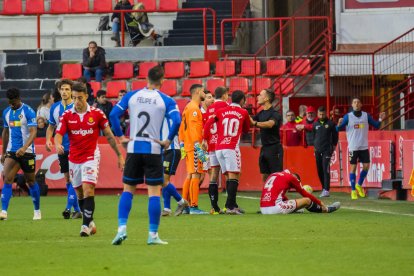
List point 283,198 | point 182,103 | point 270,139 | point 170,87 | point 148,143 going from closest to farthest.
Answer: point 148,143 < point 283,198 < point 270,139 < point 182,103 < point 170,87

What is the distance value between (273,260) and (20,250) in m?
3.19

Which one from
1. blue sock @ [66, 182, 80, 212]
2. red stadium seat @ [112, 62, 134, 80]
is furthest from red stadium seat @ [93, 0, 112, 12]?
blue sock @ [66, 182, 80, 212]

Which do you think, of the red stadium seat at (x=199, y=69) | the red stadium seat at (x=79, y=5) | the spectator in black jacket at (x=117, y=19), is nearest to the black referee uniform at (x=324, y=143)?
the red stadium seat at (x=199, y=69)

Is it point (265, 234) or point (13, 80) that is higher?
point (13, 80)

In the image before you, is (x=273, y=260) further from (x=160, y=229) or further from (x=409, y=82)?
(x=409, y=82)

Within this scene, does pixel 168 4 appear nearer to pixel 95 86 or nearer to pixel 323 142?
pixel 95 86

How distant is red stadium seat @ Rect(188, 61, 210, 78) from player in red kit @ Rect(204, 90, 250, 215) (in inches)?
544

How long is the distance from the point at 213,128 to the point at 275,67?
13.2 meters

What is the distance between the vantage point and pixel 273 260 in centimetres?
1229

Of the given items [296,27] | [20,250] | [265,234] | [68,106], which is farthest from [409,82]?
[20,250]

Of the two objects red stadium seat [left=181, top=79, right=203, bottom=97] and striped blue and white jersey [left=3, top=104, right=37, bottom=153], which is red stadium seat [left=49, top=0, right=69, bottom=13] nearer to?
red stadium seat [left=181, top=79, right=203, bottom=97]

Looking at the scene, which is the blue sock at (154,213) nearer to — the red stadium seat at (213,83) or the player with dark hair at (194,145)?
the player with dark hair at (194,145)

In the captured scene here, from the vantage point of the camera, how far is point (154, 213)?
14086 millimetres

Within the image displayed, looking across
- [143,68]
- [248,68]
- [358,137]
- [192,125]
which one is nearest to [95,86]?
[143,68]
